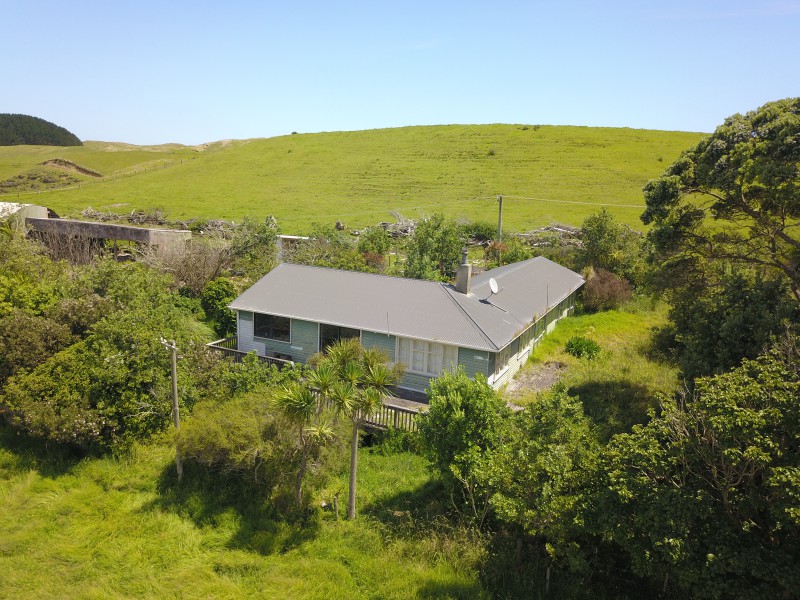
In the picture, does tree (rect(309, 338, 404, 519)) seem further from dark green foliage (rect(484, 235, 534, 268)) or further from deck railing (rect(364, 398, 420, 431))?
dark green foliage (rect(484, 235, 534, 268))

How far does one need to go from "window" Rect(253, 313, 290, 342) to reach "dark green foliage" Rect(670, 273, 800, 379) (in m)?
16.1

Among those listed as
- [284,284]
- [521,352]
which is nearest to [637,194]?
[521,352]

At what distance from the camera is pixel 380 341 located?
21812 millimetres

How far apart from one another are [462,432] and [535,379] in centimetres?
1079

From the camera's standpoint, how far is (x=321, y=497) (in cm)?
1549

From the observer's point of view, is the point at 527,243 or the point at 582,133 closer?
the point at 527,243

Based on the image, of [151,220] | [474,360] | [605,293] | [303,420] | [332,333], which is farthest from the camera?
[151,220]

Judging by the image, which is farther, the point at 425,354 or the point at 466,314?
the point at 466,314

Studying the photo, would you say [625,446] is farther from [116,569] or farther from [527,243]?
[527,243]

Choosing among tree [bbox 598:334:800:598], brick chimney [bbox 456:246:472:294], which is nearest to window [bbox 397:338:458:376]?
brick chimney [bbox 456:246:472:294]

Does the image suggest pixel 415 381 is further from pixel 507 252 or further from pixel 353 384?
pixel 507 252

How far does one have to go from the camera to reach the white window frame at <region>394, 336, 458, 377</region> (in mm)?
20678

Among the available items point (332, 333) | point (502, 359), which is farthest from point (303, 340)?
point (502, 359)

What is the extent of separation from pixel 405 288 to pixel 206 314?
1276 centimetres
